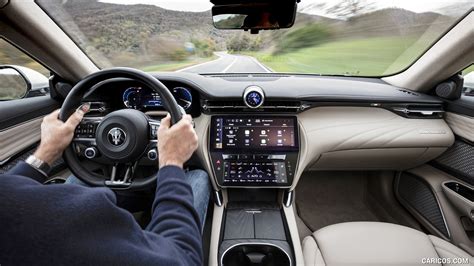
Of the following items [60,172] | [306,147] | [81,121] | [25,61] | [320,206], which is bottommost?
[320,206]

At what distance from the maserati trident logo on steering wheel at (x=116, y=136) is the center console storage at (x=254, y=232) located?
91cm

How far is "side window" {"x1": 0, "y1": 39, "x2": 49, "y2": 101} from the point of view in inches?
84.9

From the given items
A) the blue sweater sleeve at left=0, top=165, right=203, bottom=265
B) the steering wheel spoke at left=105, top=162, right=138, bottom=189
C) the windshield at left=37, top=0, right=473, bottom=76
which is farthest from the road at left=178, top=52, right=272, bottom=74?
the blue sweater sleeve at left=0, top=165, right=203, bottom=265

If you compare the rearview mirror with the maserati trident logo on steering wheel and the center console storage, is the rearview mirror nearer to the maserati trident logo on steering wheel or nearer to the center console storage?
the maserati trident logo on steering wheel

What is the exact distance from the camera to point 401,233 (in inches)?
75.7

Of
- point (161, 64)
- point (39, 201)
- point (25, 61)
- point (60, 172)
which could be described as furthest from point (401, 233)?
point (25, 61)

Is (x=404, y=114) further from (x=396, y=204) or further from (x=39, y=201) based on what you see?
(x=39, y=201)

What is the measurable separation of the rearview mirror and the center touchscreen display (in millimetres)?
644

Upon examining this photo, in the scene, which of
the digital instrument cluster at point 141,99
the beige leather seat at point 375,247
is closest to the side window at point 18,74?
the digital instrument cluster at point 141,99

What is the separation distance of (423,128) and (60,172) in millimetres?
2732

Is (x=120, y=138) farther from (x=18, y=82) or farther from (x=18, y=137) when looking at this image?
(x=18, y=82)

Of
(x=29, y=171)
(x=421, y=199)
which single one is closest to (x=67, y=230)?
(x=29, y=171)

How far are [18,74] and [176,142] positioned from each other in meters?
1.50

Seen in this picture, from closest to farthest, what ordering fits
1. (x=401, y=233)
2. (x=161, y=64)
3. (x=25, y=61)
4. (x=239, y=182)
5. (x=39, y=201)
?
1. (x=39, y=201)
2. (x=401, y=233)
3. (x=25, y=61)
4. (x=239, y=182)
5. (x=161, y=64)
